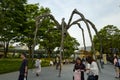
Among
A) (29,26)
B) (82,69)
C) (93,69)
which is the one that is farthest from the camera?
(29,26)

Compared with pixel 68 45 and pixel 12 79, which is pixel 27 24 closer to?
pixel 68 45

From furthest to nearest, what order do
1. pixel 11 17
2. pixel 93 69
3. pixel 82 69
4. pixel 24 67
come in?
pixel 11 17, pixel 24 67, pixel 82 69, pixel 93 69

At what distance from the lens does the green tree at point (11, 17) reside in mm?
53000

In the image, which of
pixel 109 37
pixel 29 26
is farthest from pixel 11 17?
pixel 109 37

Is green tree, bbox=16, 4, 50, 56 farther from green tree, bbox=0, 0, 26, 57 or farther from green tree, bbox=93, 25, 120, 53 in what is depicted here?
green tree, bbox=93, 25, 120, 53

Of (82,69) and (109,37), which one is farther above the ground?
(109,37)

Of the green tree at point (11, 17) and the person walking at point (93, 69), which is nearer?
the person walking at point (93, 69)

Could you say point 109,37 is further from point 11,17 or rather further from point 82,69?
point 82,69

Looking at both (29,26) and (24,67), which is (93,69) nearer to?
(24,67)

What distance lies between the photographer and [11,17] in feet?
184

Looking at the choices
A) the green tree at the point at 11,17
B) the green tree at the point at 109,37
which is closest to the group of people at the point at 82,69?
the green tree at the point at 11,17

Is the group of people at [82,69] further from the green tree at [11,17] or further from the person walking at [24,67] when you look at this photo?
the green tree at [11,17]

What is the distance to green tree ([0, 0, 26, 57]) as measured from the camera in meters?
53.0

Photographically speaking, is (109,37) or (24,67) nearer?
(24,67)
